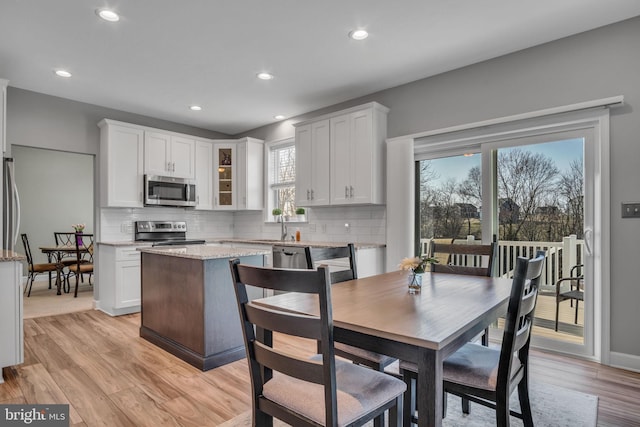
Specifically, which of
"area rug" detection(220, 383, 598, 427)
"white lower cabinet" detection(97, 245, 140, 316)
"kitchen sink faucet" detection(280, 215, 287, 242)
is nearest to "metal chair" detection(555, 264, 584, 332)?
"area rug" detection(220, 383, 598, 427)

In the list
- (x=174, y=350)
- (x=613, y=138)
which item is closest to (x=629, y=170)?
(x=613, y=138)

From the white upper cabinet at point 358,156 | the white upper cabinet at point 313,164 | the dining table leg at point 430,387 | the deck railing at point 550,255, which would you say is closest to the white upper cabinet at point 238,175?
the white upper cabinet at point 313,164

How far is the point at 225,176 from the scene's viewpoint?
570 centimetres

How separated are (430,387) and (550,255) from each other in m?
2.64

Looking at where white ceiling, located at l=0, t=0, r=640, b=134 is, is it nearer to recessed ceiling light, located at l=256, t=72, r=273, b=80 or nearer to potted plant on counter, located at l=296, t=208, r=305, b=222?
recessed ceiling light, located at l=256, t=72, r=273, b=80

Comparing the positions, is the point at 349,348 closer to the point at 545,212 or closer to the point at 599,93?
the point at 545,212

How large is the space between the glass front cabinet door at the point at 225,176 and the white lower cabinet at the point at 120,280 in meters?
1.57

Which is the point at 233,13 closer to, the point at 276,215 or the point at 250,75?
the point at 250,75

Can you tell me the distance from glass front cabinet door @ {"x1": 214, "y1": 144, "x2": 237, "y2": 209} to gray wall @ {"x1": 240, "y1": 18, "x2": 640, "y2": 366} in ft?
11.0

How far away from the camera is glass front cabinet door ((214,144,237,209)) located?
565 cm

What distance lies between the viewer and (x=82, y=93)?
14.1 ft

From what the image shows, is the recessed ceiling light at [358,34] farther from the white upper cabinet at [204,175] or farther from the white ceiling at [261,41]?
the white upper cabinet at [204,175]

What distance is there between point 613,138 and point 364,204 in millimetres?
2303

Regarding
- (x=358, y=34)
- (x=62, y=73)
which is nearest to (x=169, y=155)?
(x=62, y=73)
